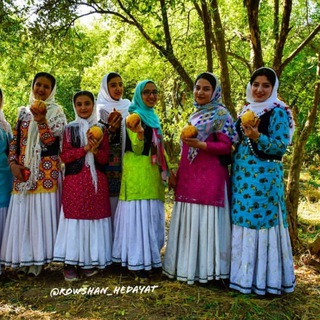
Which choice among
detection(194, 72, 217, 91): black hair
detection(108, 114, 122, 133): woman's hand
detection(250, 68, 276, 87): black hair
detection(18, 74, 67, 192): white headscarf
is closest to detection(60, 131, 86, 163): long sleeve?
detection(18, 74, 67, 192): white headscarf

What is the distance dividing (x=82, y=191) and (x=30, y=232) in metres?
0.71

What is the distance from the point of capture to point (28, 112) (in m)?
3.97

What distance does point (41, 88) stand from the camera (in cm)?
392

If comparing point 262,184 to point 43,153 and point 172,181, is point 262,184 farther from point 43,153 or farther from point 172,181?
point 43,153

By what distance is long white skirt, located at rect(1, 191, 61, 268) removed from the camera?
387 cm

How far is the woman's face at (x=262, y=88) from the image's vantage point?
343cm

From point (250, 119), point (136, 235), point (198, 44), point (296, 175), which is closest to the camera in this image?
point (250, 119)

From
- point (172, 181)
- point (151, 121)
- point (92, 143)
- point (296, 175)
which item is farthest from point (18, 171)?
point (296, 175)

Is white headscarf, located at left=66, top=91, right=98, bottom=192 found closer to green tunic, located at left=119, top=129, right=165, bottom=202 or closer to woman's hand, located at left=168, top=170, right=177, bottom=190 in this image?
green tunic, located at left=119, top=129, right=165, bottom=202

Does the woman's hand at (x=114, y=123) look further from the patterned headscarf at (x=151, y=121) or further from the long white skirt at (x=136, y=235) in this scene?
the long white skirt at (x=136, y=235)

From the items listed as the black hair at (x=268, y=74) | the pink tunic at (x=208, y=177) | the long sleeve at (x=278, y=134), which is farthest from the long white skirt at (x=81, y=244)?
the black hair at (x=268, y=74)

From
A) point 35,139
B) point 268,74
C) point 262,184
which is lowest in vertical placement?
point 262,184

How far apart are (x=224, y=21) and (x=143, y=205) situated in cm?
519

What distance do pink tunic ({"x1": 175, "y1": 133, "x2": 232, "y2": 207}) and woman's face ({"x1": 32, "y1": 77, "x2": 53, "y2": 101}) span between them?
164cm
